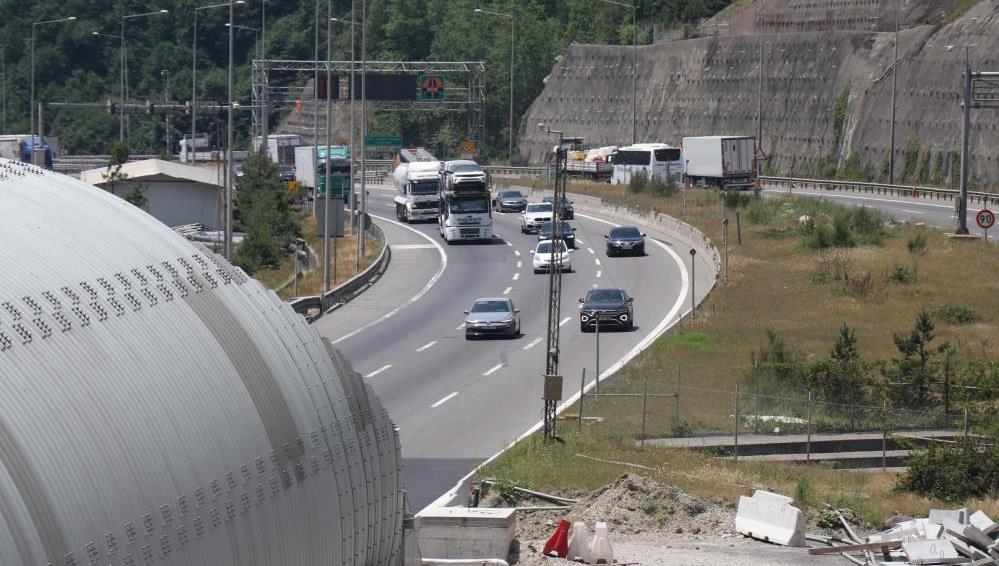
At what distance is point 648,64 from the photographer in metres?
129

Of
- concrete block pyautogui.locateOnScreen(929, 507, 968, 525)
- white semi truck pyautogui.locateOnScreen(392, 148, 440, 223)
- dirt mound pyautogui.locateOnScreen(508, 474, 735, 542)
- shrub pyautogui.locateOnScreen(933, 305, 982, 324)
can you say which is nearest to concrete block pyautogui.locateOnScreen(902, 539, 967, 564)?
concrete block pyautogui.locateOnScreen(929, 507, 968, 525)

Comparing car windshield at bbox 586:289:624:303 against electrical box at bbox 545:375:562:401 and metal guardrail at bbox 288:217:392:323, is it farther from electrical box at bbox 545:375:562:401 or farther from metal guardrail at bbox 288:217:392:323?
electrical box at bbox 545:375:562:401

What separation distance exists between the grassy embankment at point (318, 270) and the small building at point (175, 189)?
16.2m

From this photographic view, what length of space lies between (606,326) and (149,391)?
3693 centimetres

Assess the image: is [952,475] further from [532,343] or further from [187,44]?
[187,44]

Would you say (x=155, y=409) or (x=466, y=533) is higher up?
(x=155, y=409)

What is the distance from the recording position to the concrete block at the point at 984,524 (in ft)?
91.9

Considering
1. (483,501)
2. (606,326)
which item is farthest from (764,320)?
(483,501)

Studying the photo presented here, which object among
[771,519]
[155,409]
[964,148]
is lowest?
[771,519]

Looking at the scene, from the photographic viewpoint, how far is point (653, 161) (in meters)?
99.5

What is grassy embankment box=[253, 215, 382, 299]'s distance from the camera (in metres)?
66.2

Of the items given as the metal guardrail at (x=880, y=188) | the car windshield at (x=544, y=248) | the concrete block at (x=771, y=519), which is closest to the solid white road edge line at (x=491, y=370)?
the concrete block at (x=771, y=519)

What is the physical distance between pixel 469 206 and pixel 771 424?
41.2 metres

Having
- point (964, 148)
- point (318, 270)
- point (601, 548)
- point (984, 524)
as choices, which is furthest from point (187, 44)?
point (984, 524)
